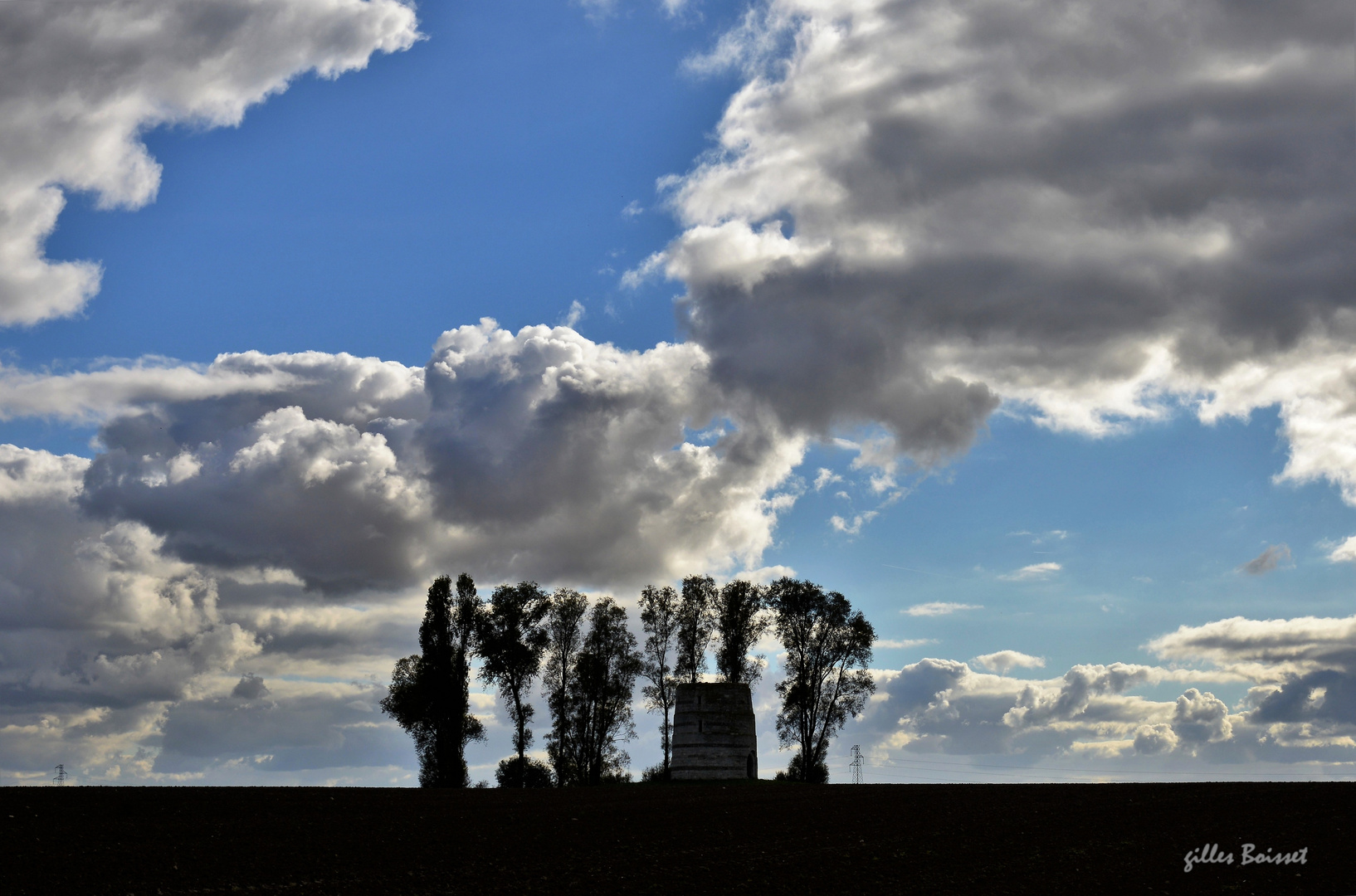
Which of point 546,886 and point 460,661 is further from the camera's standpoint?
point 460,661

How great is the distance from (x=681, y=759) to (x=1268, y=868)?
40.0 m

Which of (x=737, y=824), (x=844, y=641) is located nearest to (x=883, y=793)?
(x=737, y=824)

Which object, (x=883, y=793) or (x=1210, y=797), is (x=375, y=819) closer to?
(x=883, y=793)

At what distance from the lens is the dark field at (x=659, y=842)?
2350 centimetres

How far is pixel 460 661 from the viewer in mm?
66562

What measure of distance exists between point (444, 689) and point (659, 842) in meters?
38.4

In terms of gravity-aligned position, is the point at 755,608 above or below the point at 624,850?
above
